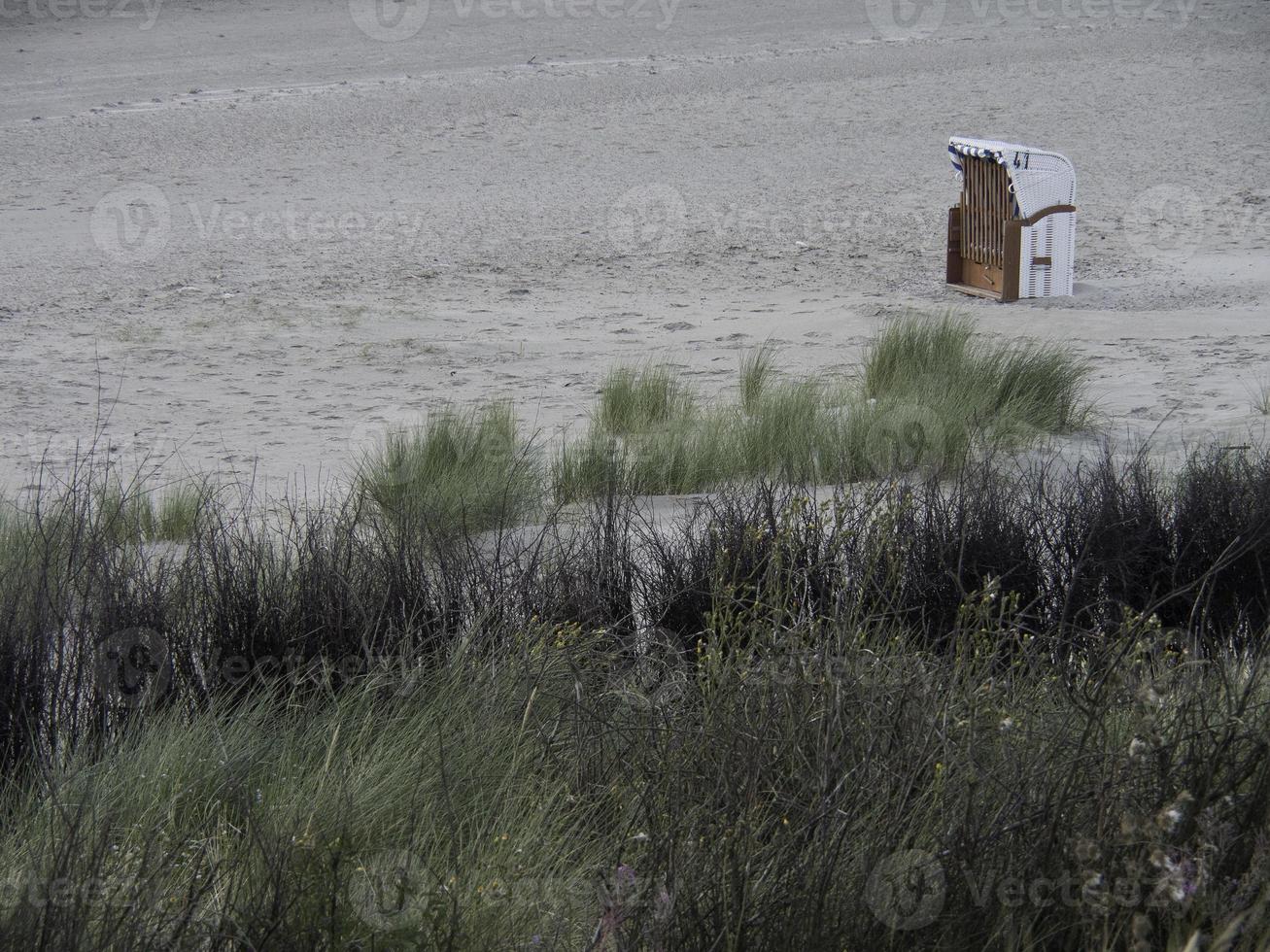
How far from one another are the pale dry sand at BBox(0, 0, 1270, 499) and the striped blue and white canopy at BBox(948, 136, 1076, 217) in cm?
76

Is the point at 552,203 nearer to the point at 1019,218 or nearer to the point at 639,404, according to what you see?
the point at 1019,218

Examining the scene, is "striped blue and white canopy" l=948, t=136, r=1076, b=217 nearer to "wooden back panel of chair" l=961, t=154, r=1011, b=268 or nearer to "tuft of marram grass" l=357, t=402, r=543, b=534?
"wooden back panel of chair" l=961, t=154, r=1011, b=268

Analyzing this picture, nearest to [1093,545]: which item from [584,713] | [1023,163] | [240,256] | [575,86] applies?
[584,713]

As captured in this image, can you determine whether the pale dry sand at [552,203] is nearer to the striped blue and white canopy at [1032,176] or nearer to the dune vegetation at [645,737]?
the striped blue and white canopy at [1032,176]

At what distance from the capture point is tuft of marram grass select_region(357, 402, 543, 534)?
4773mm

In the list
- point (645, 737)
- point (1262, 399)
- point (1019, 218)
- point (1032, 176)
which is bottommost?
point (1262, 399)

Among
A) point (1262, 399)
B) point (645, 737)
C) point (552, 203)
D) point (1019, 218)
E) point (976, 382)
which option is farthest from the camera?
point (552, 203)

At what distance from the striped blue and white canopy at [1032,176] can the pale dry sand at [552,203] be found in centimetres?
76

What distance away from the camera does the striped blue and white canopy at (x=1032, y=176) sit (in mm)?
9500

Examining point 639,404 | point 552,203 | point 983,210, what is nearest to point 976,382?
point 639,404

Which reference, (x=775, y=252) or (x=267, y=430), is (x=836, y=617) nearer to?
(x=267, y=430)

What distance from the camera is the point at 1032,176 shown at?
31.4 ft

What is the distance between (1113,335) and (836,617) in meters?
6.30

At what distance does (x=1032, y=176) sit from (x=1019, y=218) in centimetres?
34
